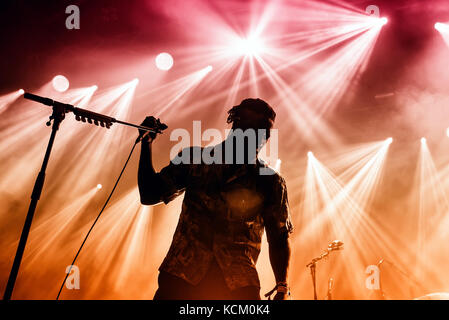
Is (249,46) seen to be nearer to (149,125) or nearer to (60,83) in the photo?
(60,83)

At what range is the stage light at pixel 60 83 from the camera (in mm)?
7822

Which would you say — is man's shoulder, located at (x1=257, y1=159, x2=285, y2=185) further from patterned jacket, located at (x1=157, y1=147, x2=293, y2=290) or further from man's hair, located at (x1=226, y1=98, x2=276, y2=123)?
man's hair, located at (x1=226, y1=98, x2=276, y2=123)

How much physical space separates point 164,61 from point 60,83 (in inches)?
108

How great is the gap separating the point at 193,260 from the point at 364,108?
27.9 ft

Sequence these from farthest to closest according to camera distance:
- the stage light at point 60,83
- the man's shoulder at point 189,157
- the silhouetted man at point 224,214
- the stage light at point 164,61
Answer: the stage light at point 164,61 → the stage light at point 60,83 → the man's shoulder at point 189,157 → the silhouetted man at point 224,214

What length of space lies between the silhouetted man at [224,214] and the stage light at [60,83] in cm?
737

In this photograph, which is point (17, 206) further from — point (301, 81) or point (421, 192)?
point (421, 192)

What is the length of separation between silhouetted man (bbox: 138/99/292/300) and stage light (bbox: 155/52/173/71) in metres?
6.59

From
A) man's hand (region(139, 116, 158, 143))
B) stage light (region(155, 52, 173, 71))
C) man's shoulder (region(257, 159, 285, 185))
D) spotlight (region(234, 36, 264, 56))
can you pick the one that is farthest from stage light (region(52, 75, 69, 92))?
man's shoulder (region(257, 159, 285, 185))

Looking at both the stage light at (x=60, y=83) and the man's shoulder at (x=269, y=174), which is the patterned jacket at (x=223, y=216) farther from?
the stage light at (x=60, y=83)

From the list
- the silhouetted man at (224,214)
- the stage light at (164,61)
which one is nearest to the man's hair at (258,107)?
the silhouetted man at (224,214)

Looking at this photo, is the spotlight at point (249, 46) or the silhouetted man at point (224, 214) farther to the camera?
the spotlight at point (249, 46)

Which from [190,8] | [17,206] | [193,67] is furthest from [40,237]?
[190,8]

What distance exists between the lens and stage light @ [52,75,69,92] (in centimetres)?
782
